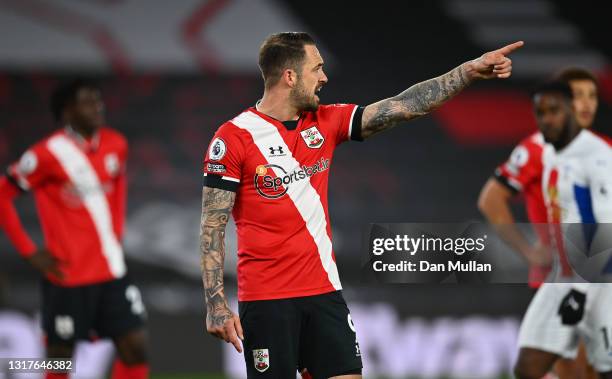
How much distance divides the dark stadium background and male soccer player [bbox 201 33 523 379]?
5203mm

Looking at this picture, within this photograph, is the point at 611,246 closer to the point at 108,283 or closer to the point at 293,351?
the point at 293,351

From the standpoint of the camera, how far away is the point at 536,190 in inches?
273

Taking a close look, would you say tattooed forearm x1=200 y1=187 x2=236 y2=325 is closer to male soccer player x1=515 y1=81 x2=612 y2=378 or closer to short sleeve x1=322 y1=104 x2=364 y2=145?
short sleeve x1=322 y1=104 x2=364 y2=145

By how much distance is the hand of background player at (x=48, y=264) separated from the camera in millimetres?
7145

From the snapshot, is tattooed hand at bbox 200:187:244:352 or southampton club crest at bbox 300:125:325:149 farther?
southampton club crest at bbox 300:125:325:149

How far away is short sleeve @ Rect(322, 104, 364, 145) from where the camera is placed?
4836 mm

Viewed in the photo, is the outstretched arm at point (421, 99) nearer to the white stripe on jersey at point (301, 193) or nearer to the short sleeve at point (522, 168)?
the white stripe on jersey at point (301, 193)

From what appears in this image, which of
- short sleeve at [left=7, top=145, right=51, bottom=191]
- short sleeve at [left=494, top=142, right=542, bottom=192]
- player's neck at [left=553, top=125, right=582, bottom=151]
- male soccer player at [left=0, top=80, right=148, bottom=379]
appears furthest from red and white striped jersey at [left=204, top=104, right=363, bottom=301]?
short sleeve at [left=7, top=145, right=51, bottom=191]

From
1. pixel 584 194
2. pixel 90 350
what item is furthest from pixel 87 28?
pixel 584 194

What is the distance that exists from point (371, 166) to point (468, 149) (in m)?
1.01

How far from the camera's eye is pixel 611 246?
567 centimetres

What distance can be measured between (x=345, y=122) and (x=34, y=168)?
10.5 feet

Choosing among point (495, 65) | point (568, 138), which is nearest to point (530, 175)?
Result: point (568, 138)

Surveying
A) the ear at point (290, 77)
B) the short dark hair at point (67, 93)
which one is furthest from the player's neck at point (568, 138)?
the short dark hair at point (67, 93)
